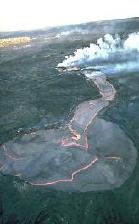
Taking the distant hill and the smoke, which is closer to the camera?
the smoke

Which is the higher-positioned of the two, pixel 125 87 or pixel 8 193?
pixel 125 87

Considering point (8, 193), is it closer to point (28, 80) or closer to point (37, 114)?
point (37, 114)

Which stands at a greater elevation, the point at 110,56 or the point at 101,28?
the point at 101,28

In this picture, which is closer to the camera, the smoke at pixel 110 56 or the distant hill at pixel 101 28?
the smoke at pixel 110 56

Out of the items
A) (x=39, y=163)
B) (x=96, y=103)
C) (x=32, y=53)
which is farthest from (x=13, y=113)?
(x=32, y=53)

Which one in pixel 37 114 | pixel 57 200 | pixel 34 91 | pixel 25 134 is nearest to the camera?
pixel 57 200

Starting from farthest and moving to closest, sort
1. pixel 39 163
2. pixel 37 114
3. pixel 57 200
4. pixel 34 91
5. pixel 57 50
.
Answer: pixel 57 50 < pixel 34 91 < pixel 37 114 < pixel 39 163 < pixel 57 200

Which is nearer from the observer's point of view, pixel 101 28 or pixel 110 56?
pixel 110 56

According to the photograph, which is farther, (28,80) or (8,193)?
(28,80)
